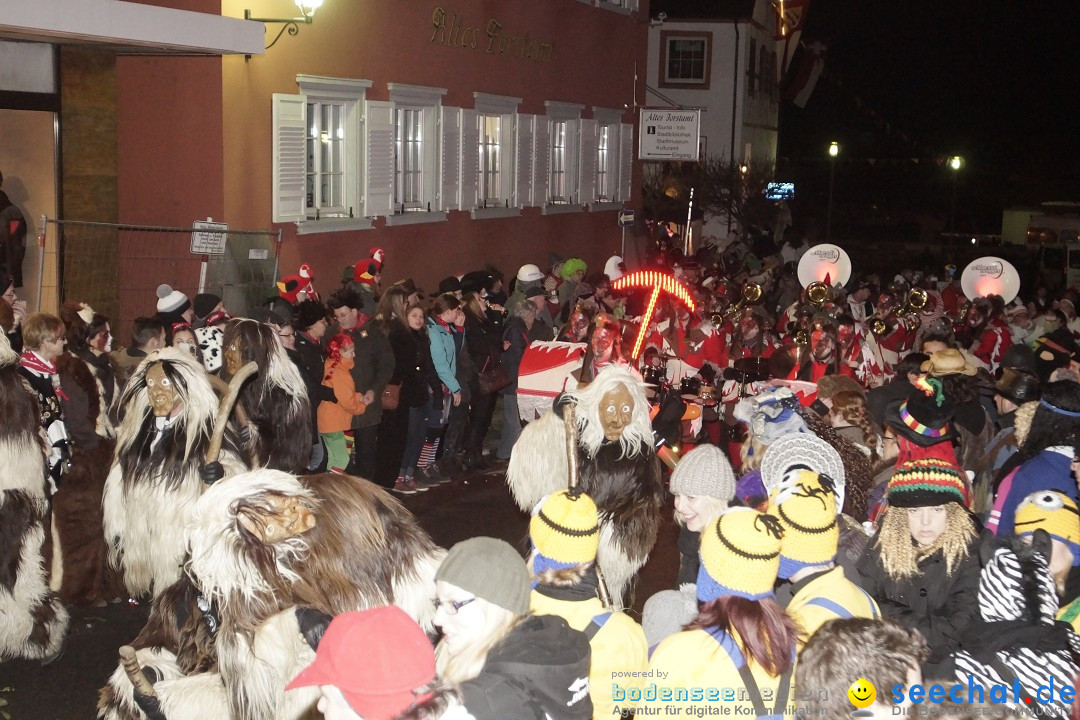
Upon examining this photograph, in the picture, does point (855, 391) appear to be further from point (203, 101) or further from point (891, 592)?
point (203, 101)

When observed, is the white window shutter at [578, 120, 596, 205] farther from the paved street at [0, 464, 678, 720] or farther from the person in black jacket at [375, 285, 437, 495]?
Answer: the paved street at [0, 464, 678, 720]

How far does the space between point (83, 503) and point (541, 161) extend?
48.2 ft

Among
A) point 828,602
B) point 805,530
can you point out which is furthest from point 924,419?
point 828,602

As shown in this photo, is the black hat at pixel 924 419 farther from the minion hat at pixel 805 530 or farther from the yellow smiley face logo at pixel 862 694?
the yellow smiley face logo at pixel 862 694

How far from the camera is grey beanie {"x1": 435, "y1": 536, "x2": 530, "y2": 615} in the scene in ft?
11.6

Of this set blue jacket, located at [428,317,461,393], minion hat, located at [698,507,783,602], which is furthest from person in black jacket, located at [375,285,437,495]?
minion hat, located at [698,507,783,602]

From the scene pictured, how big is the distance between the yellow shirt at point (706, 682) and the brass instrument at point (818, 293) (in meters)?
11.1

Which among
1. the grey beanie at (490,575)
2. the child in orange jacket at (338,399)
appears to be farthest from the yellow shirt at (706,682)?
the child in orange jacket at (338,399)

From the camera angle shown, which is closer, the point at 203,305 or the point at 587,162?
the point at 203,305

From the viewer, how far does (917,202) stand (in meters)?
56.1

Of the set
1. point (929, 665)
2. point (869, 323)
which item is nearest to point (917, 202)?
point (869, 323)

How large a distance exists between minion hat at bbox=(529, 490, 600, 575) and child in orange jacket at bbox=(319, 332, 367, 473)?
575 cm

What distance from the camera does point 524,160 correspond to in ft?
66.4

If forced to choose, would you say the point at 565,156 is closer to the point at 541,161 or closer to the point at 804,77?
the point at 541,161
